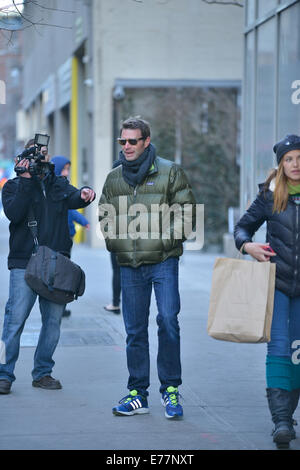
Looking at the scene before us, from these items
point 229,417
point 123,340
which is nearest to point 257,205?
point 229,417

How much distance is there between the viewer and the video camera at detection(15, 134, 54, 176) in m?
6.68

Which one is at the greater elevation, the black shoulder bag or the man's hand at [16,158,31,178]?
the man's hand at [16,158,31,178]

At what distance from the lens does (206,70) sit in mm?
24031

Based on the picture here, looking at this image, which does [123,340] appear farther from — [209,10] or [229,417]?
[209,10]

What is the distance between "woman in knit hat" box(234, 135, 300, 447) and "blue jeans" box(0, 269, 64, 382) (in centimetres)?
200

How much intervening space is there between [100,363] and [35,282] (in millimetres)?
1569

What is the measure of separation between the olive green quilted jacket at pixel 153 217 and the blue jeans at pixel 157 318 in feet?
0.35

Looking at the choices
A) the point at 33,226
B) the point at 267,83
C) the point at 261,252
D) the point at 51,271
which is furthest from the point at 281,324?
the point at 267,83

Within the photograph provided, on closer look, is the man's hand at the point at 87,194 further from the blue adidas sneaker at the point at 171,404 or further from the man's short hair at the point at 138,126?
the blue adidas sneaker at the point at 171,404

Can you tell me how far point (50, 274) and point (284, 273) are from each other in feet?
6.36

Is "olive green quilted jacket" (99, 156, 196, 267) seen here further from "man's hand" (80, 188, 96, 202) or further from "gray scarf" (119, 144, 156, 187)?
"man's hand" (80, 188, 96, 202)

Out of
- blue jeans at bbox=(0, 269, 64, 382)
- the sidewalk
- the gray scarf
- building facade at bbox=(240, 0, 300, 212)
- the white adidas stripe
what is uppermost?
building facade at bbox=(240, 0, 300, 212)

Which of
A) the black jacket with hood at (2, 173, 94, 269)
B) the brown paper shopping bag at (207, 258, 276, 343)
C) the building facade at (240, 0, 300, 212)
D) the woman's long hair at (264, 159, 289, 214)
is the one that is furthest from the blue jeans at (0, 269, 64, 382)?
the building facade at (240, 0, 300, 212)

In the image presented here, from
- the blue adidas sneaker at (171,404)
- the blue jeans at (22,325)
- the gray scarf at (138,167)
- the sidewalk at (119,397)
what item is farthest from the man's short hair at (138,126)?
the sidewalk at (119,397)
